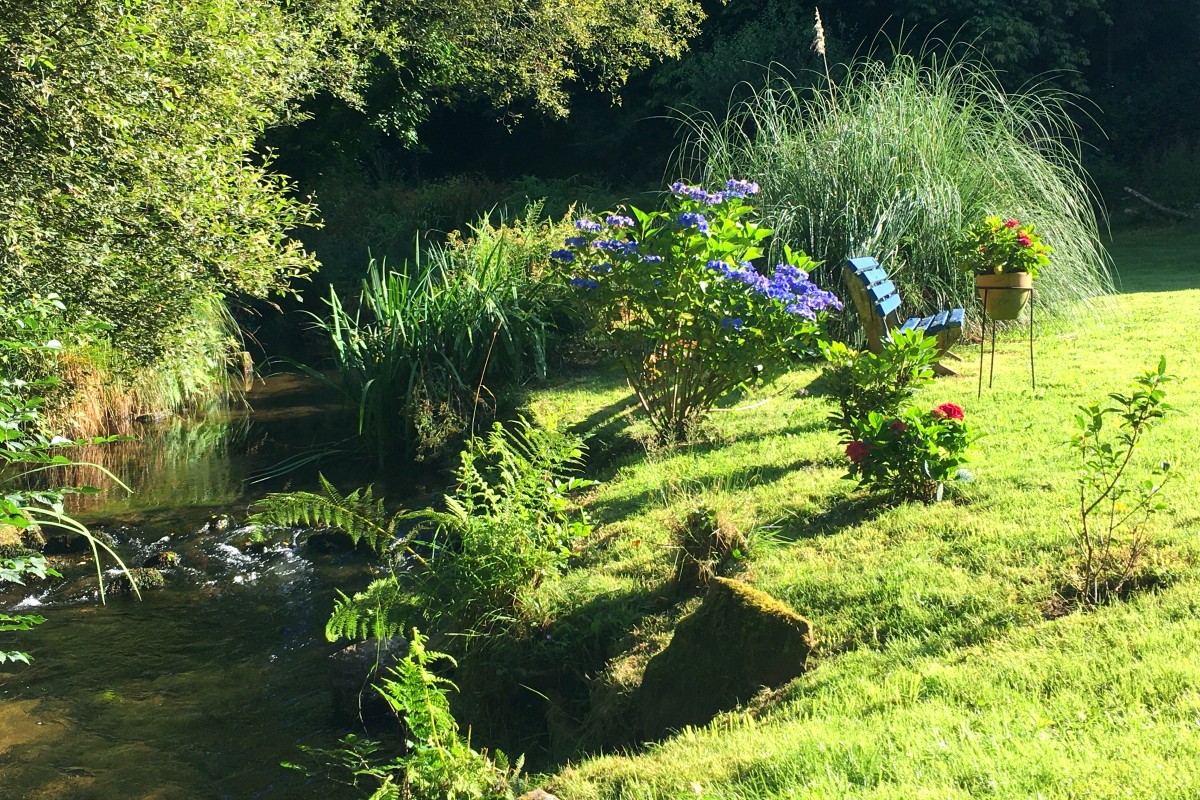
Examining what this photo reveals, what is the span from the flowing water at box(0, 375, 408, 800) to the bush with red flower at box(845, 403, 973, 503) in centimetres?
286

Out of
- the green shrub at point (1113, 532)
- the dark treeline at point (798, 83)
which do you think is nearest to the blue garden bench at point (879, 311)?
the green shrub at point (1113, 532)

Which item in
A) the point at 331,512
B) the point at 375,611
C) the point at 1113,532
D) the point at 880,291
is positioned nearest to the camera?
the point at 1113,532

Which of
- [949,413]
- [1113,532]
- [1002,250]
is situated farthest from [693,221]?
[1113,532]

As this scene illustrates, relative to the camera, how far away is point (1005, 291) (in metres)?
7.30

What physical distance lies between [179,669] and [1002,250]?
5865mm

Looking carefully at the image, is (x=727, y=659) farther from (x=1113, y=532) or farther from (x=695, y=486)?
(x=695, y=486)

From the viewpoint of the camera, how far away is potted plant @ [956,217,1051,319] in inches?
286

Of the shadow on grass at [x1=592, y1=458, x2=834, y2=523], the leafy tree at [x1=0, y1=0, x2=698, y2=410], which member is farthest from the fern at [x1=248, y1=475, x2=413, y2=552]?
the leafy tree at [x1=0, y1=0, x2=698, y2=410]

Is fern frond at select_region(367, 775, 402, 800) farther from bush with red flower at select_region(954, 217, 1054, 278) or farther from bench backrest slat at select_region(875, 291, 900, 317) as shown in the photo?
bush with red flower at select_region(954, 217, 1054, 278)

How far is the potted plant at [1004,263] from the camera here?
7258 millimetres

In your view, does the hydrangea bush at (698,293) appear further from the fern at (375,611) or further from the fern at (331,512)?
the fern at (375,611)

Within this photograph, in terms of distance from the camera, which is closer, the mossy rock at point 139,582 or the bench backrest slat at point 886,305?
the mossy rock at point 139,582

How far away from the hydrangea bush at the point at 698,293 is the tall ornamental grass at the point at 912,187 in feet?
9.43

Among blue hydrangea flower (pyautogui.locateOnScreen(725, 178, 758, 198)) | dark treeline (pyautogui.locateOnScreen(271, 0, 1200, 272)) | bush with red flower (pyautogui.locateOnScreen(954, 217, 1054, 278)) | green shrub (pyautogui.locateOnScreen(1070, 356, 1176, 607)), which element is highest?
dark treeline (pyautogui.locateOnScreen(271, 0, 1200, 272))
